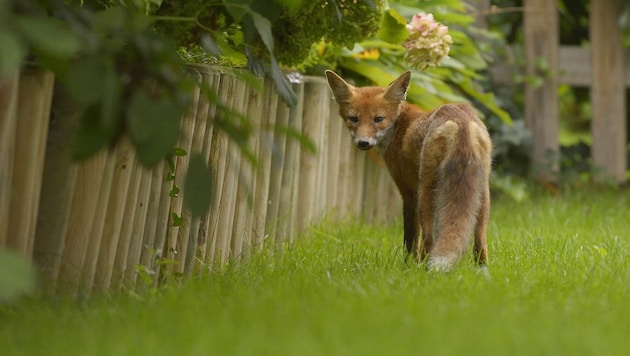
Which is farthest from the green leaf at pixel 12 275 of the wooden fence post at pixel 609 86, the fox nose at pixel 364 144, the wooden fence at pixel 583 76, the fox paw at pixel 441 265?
the wooden fence post at pixel 609 86

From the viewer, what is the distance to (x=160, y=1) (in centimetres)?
402

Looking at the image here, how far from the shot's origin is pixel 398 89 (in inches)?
210

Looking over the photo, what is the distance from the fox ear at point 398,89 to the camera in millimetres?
5305

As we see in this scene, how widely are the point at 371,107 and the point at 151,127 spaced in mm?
2445

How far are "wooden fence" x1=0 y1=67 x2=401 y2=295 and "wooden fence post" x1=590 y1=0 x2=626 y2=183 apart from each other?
4.02 metres

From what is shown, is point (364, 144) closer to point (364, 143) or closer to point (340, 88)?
point (364, 143)

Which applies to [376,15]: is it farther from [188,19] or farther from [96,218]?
[96,218]

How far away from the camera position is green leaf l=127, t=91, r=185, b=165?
3023mm

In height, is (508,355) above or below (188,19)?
below

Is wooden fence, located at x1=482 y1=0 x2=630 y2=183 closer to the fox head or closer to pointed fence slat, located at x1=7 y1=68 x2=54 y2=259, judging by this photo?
the fox head

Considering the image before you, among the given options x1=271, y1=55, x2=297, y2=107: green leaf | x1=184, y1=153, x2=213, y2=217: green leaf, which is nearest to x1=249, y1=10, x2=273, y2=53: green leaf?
x1=271, y1=55, x2=297, y2=107: green leaf

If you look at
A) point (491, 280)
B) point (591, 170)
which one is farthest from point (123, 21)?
point (591, 170)

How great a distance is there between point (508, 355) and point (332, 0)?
69.9 inches

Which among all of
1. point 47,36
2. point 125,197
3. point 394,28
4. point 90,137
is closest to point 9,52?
point 47,36
